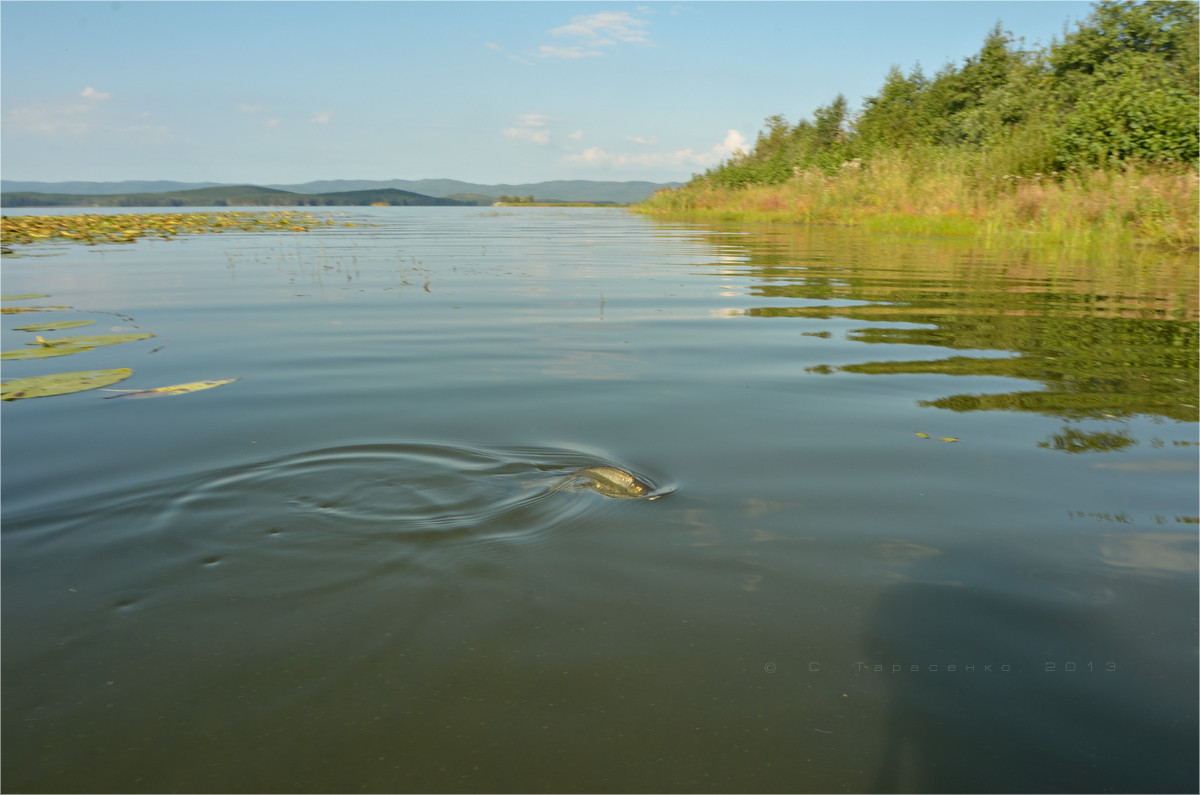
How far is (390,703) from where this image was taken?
1.74 meters

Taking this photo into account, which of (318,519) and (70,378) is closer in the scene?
(318,519)

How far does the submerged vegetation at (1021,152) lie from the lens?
14.3m

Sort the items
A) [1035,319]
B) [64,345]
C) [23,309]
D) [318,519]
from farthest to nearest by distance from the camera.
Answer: [23,309]
[1035,319]
[64,345]
[318,519]

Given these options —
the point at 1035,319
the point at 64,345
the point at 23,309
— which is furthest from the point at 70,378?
the point at 1035,319

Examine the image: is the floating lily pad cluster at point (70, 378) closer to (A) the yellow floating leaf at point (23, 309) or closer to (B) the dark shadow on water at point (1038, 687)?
(A) the yellow floating leaf at point (23, 309)

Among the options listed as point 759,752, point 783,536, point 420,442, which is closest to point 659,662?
point 759,752

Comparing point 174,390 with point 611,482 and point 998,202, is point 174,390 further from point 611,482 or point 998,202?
point 998,202

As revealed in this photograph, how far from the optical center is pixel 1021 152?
55.9 ft

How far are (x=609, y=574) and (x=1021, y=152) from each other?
1833 centimetres

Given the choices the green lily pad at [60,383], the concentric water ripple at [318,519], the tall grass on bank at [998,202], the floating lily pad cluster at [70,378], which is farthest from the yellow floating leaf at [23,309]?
the tall grass on bank at [998,202]

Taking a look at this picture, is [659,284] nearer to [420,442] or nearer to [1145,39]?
[420,442]

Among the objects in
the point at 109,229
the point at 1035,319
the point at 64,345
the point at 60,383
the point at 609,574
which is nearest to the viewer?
the point at 609,574

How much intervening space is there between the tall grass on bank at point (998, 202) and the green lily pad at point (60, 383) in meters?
14.7

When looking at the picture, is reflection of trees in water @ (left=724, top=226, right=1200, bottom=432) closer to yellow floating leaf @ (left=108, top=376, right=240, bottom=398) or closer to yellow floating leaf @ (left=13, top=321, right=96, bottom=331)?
yellow floating leaf @ (left=108, top=376, right=240, bottom=398)
